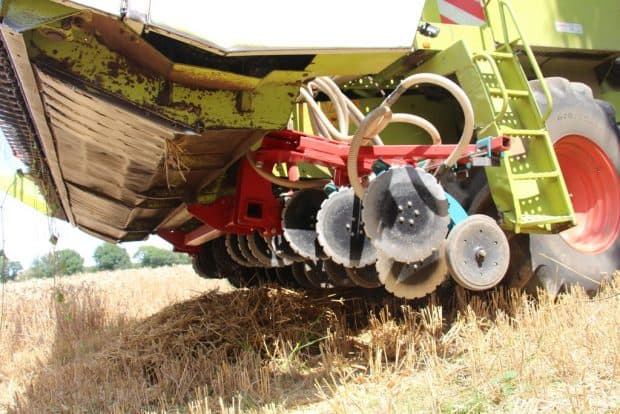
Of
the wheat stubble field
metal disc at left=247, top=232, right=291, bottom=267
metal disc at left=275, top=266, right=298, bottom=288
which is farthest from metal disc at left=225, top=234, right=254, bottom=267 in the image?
metal disc at left=247, top=232, right=291, bottom=267

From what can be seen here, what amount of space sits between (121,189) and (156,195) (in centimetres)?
19

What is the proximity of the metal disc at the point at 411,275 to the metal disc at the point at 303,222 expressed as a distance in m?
0.39

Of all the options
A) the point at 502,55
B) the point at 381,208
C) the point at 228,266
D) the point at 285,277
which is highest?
the point at 502,55

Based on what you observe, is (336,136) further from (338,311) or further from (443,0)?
(338,311)

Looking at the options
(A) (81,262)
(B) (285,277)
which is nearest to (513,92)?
(B) (285,277)

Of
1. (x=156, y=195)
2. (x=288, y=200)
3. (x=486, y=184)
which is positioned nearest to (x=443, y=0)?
(x=486, y=184)

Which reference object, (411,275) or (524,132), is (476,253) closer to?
(411,275)

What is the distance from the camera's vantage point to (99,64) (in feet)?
7.61

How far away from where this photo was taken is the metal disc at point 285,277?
5123 mm

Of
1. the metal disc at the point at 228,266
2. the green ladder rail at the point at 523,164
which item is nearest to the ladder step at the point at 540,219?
the green ladder rail at the point at 523,164

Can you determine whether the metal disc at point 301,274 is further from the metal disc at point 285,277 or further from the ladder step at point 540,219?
the ladder step at point 540,219

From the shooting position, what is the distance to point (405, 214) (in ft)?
8.75

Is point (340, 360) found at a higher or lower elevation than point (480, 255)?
lower

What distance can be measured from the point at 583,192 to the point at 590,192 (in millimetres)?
38
